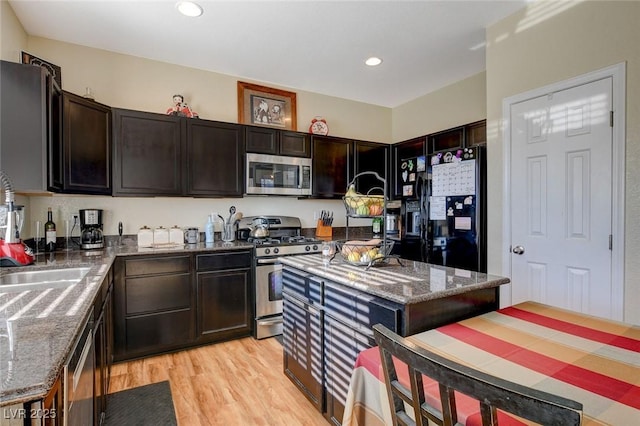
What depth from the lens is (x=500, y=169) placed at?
2.68 metres

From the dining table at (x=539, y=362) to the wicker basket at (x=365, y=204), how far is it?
86 cm

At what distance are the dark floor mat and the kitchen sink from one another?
91 cm

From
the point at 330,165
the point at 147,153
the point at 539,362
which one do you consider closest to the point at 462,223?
the point at 330,165

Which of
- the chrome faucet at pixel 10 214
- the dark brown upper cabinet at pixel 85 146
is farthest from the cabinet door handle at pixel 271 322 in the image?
the chrome faucet at pixel 10 214

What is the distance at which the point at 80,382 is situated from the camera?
1150 millimetres

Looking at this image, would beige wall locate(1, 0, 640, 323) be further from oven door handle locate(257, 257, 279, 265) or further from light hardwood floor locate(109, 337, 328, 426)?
light hardwood floor locate(109, 337, 328, 426)

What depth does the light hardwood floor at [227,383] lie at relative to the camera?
201cm

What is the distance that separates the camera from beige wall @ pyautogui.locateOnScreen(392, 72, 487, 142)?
3.73 meters

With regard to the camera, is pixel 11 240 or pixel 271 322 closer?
pixel 11 240

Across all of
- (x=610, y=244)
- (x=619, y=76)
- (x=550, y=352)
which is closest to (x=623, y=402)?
(x=550, y=352)

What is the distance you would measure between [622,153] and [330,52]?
2.49 meters

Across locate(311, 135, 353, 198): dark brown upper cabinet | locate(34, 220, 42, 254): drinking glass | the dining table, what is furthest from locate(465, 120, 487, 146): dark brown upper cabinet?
locate(34, 220, 42, 254): drinking glass

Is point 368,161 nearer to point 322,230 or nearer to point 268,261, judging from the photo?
point 322,230

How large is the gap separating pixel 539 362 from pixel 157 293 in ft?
9.32
